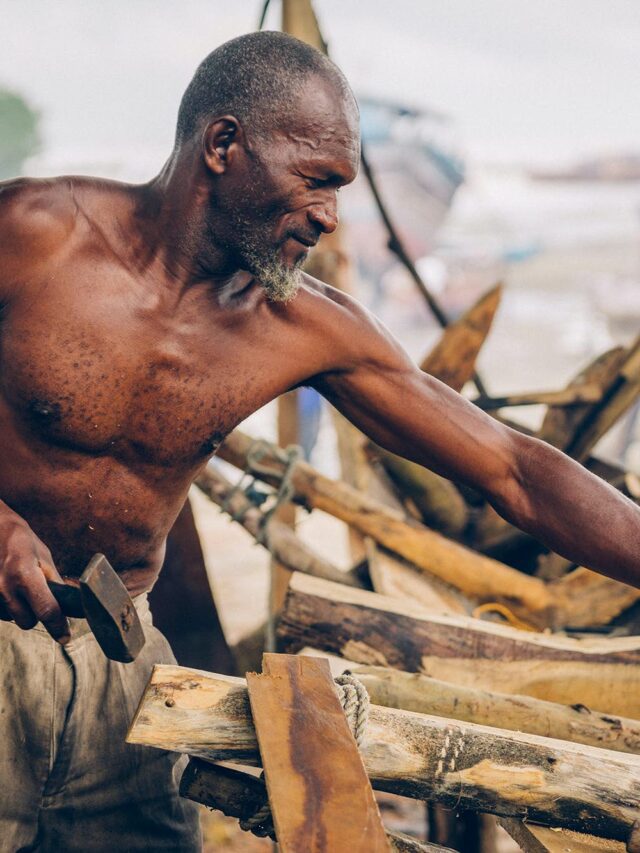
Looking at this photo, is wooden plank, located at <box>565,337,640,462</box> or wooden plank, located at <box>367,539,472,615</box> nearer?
wooden plank, located at <box>367,539,472,615</box>

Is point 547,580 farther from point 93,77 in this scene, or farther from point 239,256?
point 93,77

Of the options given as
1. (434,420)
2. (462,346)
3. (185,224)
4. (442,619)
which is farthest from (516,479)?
(462,346)

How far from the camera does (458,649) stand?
2426 mm

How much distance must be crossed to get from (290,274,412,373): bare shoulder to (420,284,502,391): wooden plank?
1.42 metres

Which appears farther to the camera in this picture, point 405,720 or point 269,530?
point 269,530

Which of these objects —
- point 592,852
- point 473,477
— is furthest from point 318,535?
point 592,852

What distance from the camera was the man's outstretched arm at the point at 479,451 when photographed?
219 cm

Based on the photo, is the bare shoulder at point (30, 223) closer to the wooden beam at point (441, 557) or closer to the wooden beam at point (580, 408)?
the wooden beam at point (441, 557)

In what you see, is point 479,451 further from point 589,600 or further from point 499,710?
point 589,600

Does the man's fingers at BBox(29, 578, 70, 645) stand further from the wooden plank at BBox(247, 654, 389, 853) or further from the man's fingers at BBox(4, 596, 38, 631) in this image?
the wooden plank at BBox(247, 654, 389, 853)

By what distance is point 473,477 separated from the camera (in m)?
2.28

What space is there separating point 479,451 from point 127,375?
82 centimetres

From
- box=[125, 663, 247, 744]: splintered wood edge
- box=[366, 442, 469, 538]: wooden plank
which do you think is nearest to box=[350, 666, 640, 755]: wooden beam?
box=[125, 663, 247, 744]: splintered wood edge

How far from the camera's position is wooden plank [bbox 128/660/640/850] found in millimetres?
1627
